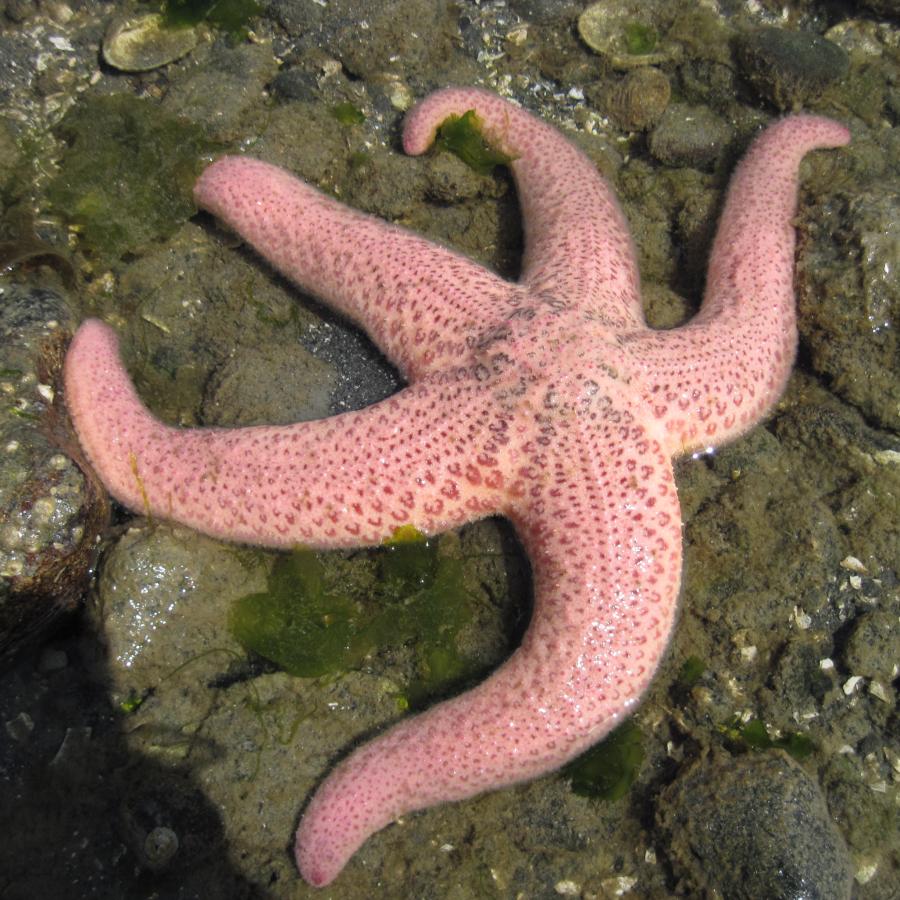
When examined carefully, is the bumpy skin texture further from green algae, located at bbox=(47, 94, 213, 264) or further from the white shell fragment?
the white shell fragment

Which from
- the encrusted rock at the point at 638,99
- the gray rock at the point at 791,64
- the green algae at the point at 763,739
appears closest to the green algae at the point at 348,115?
the encrusted rock at the point at 638,99

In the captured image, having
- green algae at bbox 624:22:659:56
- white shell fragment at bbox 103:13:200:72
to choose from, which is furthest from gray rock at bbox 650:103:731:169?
white shell fragment at bbox 103:13:200:72

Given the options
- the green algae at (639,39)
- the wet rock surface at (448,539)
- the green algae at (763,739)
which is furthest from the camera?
the green algae at (639,39)

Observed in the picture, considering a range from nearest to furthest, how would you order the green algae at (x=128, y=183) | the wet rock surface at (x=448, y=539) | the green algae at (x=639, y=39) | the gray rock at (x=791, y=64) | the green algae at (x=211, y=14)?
the wet rock surface at (x=448, y=539)
the green algae at (x=128, y=183)
the gray rock at (x=791, y=64)
the green algae at (x=211, y=14)
the green algae at (x=639, y=39)

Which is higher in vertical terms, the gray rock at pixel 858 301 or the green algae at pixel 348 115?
the gray rock at pixel 858 301

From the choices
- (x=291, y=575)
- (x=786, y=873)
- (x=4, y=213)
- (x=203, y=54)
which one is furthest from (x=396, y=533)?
(x=203, y=54)

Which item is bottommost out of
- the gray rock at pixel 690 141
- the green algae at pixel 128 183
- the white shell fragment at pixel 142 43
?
the green algae at pixel 128 183

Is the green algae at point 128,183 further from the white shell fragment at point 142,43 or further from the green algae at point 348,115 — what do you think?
the green algae at point 348,115

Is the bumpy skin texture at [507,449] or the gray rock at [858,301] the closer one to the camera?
the bumpy skin texture at [507,449]
